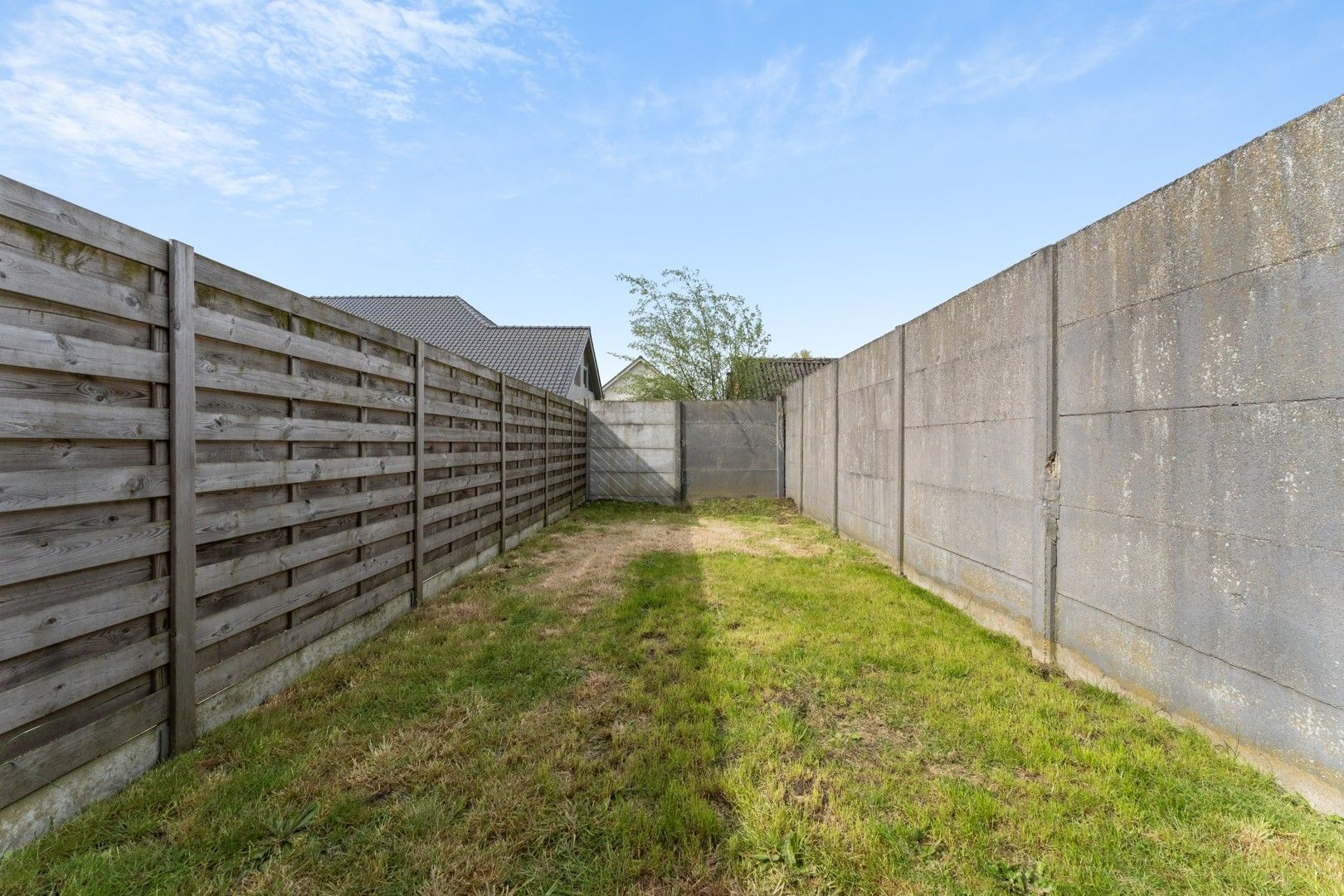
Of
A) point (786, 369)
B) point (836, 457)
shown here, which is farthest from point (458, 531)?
point (786, 369)

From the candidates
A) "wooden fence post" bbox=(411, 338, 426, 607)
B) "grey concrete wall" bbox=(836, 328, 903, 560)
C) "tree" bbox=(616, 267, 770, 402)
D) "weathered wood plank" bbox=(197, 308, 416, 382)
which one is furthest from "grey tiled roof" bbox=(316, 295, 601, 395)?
"weathered wood plank" bbox=(197, 308, 416, 382)

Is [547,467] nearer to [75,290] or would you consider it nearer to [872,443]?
[872,443]

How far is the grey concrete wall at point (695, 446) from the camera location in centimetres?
1003

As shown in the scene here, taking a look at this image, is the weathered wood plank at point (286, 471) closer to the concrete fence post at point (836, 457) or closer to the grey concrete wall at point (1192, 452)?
the grey concrete wall at point (1192, 452)

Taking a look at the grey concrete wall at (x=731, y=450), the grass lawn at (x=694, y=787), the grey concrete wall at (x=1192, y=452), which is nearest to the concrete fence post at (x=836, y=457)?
the grey concrete wall at (x=731, y=450)

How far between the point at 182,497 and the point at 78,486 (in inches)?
13.1

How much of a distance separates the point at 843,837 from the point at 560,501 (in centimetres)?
714

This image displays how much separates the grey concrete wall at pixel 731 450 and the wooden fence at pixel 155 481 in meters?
7.19

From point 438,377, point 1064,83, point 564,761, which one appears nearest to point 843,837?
point 564,761

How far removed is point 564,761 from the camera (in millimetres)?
1905

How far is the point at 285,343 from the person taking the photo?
97.2 inches

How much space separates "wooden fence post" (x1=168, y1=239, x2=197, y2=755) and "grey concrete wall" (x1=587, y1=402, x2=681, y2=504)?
8131mm

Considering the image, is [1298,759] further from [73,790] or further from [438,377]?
[438,377]

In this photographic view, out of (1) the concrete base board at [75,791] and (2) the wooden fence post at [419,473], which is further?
(2) the wooden fence post at [419,473]
